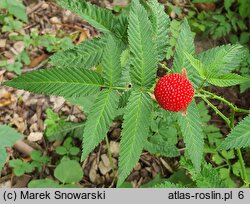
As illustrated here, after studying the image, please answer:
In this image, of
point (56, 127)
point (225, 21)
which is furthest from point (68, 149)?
point (225, 21)

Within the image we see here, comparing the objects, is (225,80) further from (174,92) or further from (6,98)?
(6,98)

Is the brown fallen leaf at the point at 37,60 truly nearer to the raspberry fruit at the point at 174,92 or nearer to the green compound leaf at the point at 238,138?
the raspberry fruit at the point at 174,92

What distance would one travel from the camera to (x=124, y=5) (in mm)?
3277

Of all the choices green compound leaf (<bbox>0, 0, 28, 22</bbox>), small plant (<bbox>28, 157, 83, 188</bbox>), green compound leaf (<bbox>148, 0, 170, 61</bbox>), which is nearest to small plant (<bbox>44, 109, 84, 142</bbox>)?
small plant (<bbox>28, 157, 83, 188</bbox>)

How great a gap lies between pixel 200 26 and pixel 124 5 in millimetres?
670

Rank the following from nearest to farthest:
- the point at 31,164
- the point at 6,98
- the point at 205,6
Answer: the point at 31,164 < the point at 6,98 < the point at 205,6

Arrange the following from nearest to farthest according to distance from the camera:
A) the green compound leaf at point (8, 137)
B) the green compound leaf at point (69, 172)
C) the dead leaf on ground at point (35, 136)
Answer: the green compound leaf at point (8, 137)
the green compound leaf at point (69, 172)
the dead leaf on ground at point (35, 136)

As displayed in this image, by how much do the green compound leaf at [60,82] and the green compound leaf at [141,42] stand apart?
165 mm

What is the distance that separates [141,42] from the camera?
57.3 inches

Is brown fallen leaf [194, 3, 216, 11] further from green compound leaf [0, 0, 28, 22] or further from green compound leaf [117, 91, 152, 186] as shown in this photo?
green compound leaf [117, 91, 152, 186]

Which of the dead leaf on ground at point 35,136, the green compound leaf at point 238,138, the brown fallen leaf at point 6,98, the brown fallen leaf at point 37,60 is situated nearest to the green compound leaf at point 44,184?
the dead leaf on ground at point 35,136

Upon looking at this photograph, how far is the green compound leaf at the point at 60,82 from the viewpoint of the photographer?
1.42 metres

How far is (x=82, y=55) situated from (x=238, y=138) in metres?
0.74

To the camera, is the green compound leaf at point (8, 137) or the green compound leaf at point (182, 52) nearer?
the green compound leaf at point (182, 52)
